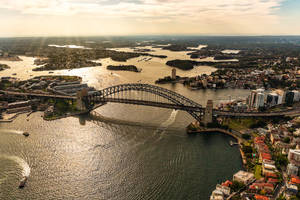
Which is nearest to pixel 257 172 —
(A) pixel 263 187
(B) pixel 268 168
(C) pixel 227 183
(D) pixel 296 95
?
(B) pixel 268 168

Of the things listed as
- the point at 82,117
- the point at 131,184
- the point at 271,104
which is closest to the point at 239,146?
the point at 131,184

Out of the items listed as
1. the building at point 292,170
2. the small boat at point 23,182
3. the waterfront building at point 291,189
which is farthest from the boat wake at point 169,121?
the small boat at point 23,182

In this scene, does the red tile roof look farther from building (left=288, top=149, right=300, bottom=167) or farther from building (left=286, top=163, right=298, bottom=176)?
building (left=288, top=149, right=300, bottom=167)

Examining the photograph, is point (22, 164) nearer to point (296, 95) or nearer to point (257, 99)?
point (257, 99)

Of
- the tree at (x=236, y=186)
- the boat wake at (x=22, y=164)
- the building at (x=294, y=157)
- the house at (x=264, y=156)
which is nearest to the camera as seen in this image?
the tree at (x=236, y=186)

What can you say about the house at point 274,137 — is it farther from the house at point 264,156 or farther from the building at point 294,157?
the house at point 264,156

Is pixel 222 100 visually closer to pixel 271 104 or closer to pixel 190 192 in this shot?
pixel 271 104

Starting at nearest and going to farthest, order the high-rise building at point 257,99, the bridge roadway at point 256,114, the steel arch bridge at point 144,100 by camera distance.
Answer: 1. the bridge roadway at point 256,114
2. the steel arch bridge at point 144,100
3. the high-rise building at point 257,99

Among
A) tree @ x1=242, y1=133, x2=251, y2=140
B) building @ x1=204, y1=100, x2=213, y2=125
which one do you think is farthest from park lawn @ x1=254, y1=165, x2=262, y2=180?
building @ x1=204, y1=100, x2=213, y2=125
